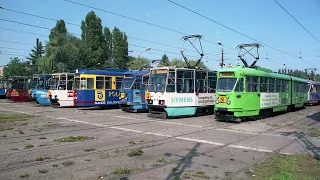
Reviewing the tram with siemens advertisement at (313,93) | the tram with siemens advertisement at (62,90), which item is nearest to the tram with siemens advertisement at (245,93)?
the tram with siemens advertisement at (62,90)

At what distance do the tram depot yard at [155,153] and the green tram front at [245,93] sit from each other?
2.77 metres

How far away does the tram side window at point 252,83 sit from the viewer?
17234 mm

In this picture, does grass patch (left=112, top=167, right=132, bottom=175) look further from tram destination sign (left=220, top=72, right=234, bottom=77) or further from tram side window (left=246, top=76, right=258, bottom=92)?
tram side window (left=246, top=76, right=258, bottom=92)

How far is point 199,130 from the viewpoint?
540 inches

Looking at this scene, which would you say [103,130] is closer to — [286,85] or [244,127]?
[244,127]

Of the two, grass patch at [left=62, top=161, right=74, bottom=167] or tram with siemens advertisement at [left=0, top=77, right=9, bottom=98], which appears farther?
tram with siemens advertisement at [left=0, top=77, right=9, bottom=98]

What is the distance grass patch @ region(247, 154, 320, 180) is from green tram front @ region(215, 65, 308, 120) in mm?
7903

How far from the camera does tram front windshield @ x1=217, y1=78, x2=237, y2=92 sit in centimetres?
1672

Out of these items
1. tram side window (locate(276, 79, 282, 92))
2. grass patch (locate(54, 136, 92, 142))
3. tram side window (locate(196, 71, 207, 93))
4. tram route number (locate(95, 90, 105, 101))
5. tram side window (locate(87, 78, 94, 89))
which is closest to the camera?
grass patch (locate(54, 136, 92, 142))

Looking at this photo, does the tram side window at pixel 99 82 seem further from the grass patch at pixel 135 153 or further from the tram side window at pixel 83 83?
the grass patch at pixel 135 153

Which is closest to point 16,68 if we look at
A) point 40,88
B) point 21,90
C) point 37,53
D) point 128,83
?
point 37,53

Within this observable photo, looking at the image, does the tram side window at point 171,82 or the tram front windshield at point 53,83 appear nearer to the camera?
the tram side window at point 171,82

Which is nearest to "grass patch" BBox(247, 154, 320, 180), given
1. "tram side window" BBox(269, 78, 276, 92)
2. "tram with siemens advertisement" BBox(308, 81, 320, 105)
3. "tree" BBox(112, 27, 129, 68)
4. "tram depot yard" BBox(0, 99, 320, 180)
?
"tram depot yard" BBox(0, 99, 320, 180)

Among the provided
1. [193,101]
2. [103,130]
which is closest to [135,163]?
[103,130]
